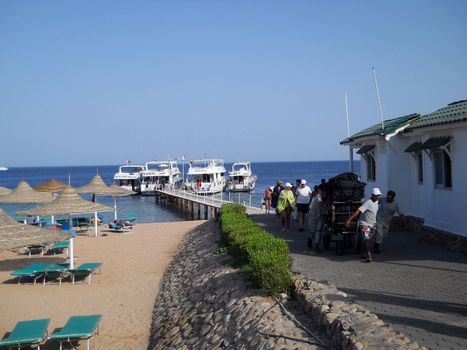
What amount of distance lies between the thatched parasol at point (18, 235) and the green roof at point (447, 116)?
9821mm

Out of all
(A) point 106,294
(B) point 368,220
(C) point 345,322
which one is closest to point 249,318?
(C) point 345,322

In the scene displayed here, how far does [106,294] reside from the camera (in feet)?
39.9

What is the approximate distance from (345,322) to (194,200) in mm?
31756

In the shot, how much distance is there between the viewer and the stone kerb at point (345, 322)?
479 cm


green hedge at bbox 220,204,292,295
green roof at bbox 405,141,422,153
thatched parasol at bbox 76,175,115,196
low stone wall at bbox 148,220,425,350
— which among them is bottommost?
low stone wall at bbox 148,220,425,350

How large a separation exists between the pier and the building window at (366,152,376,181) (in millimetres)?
9311

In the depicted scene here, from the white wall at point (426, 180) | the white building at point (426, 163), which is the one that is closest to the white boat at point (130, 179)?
the white building at point (426, 163)

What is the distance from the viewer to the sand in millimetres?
9883

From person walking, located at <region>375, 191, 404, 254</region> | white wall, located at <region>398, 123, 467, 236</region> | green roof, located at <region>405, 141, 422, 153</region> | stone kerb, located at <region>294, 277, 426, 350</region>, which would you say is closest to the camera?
stone kerb, located at <region>294, 277, 426, 350</region>

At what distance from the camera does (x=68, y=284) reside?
1308 centimetres

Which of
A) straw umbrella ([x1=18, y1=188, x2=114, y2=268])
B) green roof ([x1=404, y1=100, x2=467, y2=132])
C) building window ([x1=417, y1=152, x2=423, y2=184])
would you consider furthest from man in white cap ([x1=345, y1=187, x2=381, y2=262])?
straw umbrella ([x1=18, y1=188, x2=114, y2=268])

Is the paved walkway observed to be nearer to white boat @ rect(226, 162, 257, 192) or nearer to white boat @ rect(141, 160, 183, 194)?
white boat @ rect(226, 162, 257, 192)

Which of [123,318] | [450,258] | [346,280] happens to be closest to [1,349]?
[123,318]

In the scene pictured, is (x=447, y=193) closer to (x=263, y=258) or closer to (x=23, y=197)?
(x=263, y=258)
